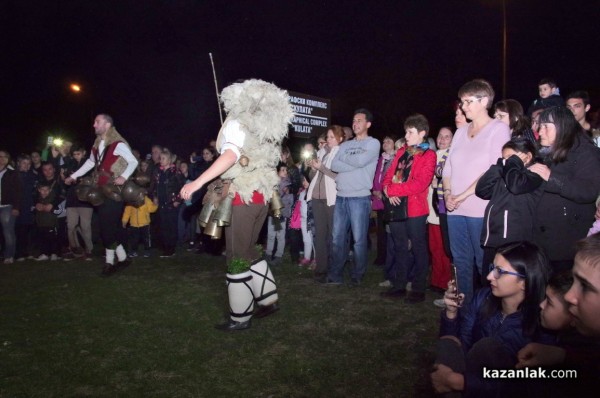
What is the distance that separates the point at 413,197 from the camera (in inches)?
218

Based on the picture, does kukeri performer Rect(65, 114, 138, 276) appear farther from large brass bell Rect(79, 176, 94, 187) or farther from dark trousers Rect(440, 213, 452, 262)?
dark trousers Rect(440, 213, 452, 262)

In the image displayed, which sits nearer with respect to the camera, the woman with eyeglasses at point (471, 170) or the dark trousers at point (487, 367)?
the dark trousers at point (487, 367)

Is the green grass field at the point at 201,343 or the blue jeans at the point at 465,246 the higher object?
the blue jeans at the point at 465,246

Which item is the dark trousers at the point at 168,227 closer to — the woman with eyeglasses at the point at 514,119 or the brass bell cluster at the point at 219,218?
the brass bell cluster at the point at 219,218

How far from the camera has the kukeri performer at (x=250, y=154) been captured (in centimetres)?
431

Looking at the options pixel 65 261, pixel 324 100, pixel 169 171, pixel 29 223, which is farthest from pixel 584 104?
pixel 324 100

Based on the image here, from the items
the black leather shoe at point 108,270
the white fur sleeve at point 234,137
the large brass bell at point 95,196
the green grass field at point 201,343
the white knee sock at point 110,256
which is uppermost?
the white fur sleeve at point 234,137

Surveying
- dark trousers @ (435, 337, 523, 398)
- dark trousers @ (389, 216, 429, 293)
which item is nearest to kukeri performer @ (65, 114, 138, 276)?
dark trousers @ (389, 216, 429, 293)

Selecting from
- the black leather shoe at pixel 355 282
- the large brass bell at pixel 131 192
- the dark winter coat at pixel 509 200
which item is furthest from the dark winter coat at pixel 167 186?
the dark winter coat at pixel 509 200

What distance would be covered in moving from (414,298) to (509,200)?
2176 mm

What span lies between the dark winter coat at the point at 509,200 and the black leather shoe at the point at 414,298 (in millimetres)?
1773

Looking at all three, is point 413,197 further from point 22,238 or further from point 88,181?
point 22,238

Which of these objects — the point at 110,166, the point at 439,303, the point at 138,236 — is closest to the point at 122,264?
the point at 110,166

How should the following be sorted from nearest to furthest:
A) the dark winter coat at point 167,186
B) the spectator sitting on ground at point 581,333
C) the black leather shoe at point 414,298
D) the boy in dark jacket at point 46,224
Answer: the spectator sitting on ground at point 581,333, the black leather shoe at point 414,298, the boy in dark jacket at point 46,224, the dark winter coat at point 167,186
